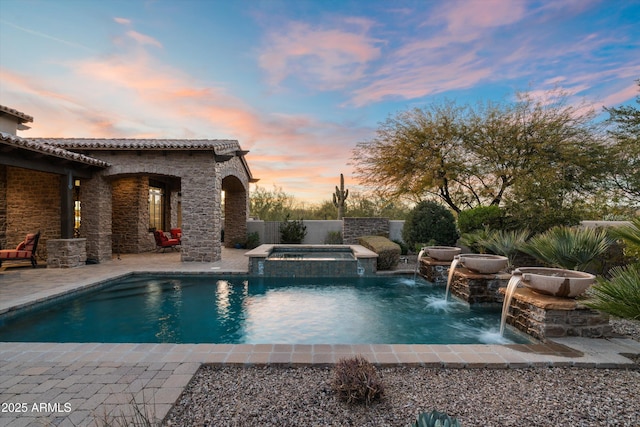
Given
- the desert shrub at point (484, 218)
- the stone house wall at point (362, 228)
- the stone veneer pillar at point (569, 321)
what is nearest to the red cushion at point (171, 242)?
the stone house wall at point (362, 228)

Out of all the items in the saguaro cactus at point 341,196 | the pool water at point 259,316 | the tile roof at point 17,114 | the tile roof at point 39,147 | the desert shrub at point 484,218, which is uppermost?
the tile roof at point 17,114

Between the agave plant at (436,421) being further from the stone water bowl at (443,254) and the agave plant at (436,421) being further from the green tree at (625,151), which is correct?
the green tree at (625,151)

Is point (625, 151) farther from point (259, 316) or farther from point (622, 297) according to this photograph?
point (259, 316)

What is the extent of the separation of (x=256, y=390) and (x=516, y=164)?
1358 cm

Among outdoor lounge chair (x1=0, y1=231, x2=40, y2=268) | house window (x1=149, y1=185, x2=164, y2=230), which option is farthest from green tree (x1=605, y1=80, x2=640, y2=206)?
outdoor lounge chair (x1=0, y1=231, x2=40, y2=268)

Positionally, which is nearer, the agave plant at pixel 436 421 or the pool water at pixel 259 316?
the agave plant at pixel 436 421

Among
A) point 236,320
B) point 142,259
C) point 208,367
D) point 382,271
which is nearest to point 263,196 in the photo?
point 142,259

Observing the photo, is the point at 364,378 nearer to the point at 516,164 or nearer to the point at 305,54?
the point at 305,54

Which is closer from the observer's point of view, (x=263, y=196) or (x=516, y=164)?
(x=516, y=164)

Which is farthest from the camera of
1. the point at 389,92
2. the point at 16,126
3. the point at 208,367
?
the point at 16,126

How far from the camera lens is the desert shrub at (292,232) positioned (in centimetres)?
1578

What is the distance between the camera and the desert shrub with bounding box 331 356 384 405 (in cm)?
269

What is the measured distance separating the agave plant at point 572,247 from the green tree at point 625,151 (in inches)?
296

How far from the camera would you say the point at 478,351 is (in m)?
3.78
